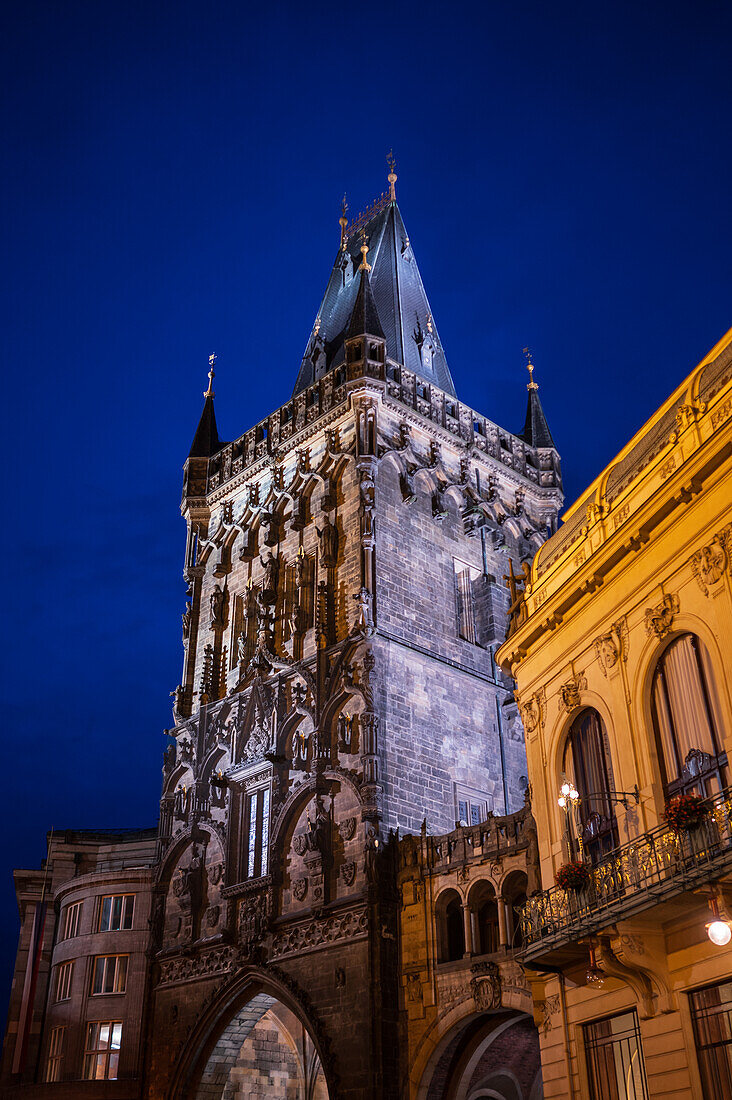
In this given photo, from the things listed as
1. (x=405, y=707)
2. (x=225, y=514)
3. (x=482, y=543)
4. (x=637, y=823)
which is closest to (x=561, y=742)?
(x=637, y=823)

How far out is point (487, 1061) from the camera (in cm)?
2822

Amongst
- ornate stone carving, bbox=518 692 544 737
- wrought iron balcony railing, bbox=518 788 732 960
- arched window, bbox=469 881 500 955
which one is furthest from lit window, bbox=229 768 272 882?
wrought iron balcony railing, bbox=518 788 732 960

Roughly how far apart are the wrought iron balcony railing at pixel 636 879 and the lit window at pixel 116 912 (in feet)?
68.3

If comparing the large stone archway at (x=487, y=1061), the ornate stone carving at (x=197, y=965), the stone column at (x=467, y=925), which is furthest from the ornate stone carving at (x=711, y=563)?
the ornate stone carving at (x=197, y=965)

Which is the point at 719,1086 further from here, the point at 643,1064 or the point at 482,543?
the point at 482,543

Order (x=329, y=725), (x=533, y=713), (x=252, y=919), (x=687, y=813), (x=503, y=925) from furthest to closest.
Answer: (x=329, y=725)
(x=252, y=919)
(x=503, y=925)
(x=533, y=713)
(x=687, y=813)

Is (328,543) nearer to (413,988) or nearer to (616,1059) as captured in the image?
(413,988)

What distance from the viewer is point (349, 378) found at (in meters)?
40.0

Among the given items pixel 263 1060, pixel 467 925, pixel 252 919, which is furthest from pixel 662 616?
pixel 263 1060

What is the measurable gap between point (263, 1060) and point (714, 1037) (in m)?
21.3

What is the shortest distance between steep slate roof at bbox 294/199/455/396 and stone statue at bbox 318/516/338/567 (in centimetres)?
940

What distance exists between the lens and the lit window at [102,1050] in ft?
116

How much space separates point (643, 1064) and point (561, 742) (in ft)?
22.6

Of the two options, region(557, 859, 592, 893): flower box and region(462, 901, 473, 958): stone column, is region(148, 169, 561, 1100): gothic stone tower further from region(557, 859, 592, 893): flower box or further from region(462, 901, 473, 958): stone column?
region(557, 859, 592, 893): flower box
